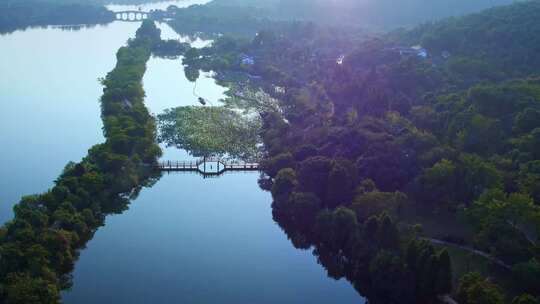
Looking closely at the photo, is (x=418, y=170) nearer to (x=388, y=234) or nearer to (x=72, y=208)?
(x=388, y=234)

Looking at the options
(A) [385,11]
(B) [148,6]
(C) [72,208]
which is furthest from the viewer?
(B) [148,6]

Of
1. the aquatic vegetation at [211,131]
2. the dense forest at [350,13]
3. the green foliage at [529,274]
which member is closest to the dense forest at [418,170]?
the green foliage at [529,274]

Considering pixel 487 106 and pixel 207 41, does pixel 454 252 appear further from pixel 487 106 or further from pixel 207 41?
pixel 207 41

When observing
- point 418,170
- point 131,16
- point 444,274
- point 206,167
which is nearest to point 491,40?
point 418,170

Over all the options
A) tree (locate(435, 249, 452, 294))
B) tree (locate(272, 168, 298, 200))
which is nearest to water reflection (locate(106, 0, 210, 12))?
tree (locate(272, 168, 298, 200))

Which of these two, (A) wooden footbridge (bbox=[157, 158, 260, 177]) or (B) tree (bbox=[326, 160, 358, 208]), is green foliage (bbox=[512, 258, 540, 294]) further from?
(A) wooden footbridge (bbox=[157, 158, 260, 177])

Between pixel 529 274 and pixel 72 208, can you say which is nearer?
pixel 529 274

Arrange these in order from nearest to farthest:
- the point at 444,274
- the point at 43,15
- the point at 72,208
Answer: the point at 444,274 → the point at 72,208 → the point at 43,15
